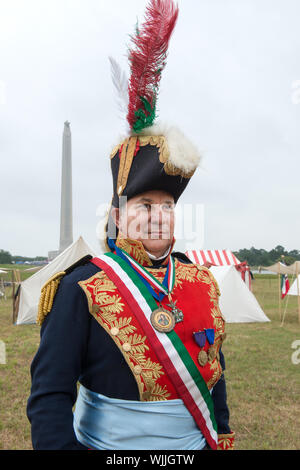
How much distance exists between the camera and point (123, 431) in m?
1.25

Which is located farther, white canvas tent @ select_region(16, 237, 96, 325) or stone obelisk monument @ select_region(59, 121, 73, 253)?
stone obelisk monument @ select_region(59, 121, 73, 253)

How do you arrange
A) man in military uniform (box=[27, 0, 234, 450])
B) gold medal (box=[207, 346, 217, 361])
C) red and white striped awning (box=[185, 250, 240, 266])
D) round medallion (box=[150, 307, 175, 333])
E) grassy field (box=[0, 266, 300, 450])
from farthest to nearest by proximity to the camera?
red and white striped awning (box=[185, 250, 240, 266]) → grassy field (box=[0, 266, 300, 450]) → gold medal (box=[207, 346, 217, 361]) → round medallion (box=[150, 307, 175, 333]) → man in military uniform (box=[27, 0, 234, 450])

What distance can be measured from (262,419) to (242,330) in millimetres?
5444

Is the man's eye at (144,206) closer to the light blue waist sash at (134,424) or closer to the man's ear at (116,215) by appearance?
the man's ear at (116,215)

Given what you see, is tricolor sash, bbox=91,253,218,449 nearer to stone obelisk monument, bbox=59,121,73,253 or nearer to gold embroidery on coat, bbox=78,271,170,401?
gold embroidery on coat, bbox=78,271,170,401

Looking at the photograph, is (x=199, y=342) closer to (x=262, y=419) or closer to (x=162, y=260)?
(x=162, y=260)

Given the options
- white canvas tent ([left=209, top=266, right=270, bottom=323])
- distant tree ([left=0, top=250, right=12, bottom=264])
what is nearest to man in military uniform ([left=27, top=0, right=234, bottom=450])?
white canvas tent ([left=209, top=266, right=270, bottom=323])

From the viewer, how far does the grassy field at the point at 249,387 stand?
382cm

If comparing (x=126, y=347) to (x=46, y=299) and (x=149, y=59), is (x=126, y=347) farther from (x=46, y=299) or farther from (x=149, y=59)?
(x=149, y=59)

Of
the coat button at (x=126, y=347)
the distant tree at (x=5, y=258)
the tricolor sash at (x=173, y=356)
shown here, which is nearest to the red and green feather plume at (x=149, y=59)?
the tricolor sash at (x=173, y=356)

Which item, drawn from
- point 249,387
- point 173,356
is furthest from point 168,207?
point 249,387

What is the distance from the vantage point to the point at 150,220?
1.52 m

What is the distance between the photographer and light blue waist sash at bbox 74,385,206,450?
1.26 m
